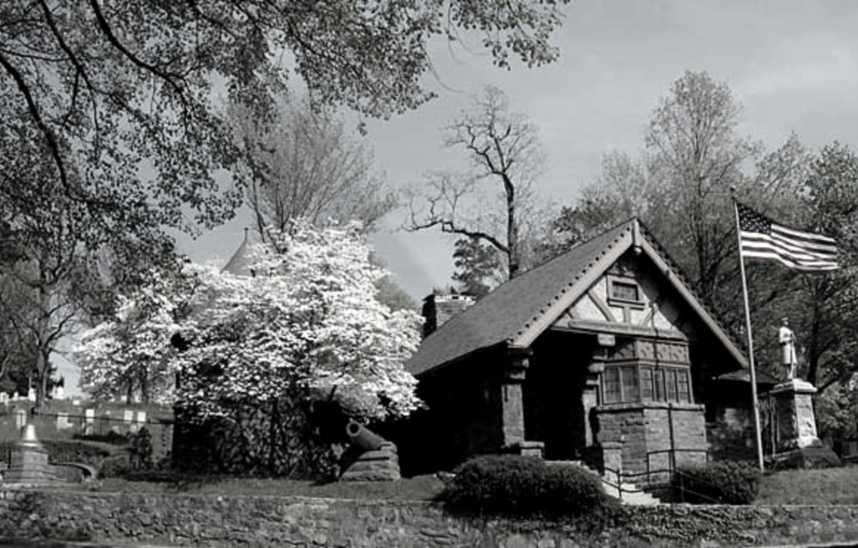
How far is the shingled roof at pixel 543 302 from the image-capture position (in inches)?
884

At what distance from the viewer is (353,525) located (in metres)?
16.1

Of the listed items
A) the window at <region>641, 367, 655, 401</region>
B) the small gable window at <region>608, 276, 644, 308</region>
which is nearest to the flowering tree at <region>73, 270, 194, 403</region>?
the small gable window at <region>608, 276, 644, 308</region>

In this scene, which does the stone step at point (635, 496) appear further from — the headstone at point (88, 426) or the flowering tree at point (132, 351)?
the headstone at point (88, 426)

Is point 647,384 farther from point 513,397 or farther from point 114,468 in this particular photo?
point 114,468

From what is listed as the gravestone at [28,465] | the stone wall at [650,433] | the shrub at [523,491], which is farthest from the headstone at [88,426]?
the shrub at [523,491]

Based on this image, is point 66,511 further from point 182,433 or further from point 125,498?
point 182,433

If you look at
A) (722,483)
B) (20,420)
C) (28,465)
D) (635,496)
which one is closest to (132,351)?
(20,420)

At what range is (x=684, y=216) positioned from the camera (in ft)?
115

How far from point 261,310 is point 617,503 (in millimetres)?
10703

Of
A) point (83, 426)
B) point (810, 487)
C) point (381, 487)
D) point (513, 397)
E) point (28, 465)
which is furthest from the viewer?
point (83, 426)

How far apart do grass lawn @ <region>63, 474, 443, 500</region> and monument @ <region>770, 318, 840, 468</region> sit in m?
10.3

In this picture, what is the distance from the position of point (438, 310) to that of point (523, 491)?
56.5ft

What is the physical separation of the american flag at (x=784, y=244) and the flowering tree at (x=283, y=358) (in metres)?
9.13

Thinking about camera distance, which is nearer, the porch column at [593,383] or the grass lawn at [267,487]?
the grass lawn at [267,487]
